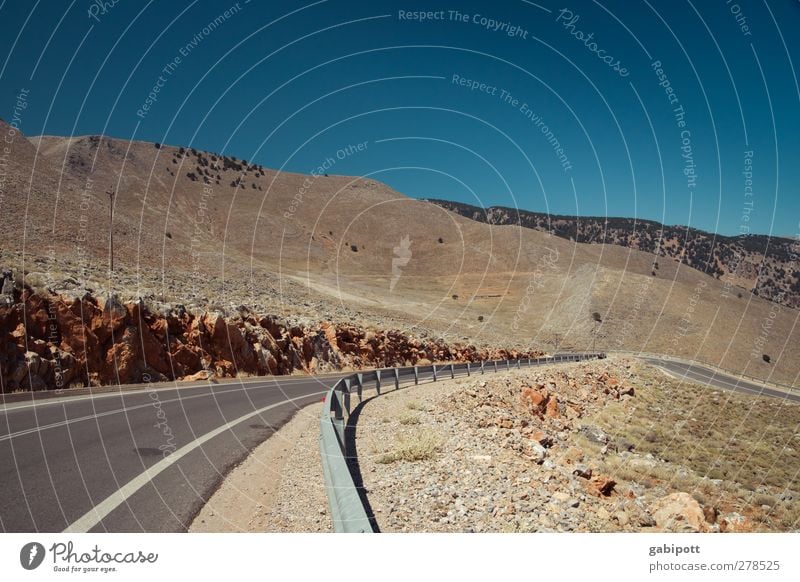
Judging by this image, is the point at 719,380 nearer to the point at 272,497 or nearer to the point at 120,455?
the point at 272,497

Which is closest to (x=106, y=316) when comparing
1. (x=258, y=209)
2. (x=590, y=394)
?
(x=590, y=394)

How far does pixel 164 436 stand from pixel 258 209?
380 feet

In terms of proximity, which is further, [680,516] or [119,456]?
[119,456]

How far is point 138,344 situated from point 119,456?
11.7 metres

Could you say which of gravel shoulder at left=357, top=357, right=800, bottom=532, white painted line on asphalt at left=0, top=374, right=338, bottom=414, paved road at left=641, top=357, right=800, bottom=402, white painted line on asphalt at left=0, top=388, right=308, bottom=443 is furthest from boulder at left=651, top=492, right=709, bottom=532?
paved road at left=641, top=357, right=800, bottom=402

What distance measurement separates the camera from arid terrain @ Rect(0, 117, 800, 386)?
103 ft

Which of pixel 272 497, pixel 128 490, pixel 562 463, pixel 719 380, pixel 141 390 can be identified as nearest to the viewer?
pixel 128 490

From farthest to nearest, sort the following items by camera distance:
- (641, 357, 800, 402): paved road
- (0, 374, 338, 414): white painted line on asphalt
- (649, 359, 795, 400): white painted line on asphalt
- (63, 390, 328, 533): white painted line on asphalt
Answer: (641, 357, 800, 402): paved road
(649, 359, 795, 400): white painted line on asphalt
(0, 374, 338, 414): white painted line on asphalt
(63, 390, 328, 533): white painted line on asphalt

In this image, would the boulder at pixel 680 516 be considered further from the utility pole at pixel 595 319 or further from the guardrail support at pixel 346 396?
the utility pole at pixel 595 319

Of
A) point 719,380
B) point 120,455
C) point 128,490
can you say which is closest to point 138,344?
point 120,455

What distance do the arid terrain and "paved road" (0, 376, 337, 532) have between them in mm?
4894

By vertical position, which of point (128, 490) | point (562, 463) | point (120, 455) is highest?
point (128, 490)

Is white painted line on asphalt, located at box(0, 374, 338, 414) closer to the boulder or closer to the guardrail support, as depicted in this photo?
the guardrail support

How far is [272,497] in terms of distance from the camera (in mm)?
5906
